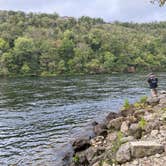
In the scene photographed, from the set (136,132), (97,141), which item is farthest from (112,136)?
(136,132)

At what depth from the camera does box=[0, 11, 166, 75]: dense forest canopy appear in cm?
11544

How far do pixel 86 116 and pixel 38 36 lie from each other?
106m

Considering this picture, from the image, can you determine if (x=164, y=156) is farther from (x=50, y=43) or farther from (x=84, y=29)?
(x=84, y=29)

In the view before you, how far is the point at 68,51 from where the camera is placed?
417ft

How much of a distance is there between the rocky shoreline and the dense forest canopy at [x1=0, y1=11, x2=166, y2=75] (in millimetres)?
84241

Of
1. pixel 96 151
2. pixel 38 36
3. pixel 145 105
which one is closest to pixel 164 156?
pixel 96 151

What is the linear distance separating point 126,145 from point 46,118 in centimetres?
1976

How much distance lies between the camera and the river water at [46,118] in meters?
→ 25.7

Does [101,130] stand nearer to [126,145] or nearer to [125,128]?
[125,128]

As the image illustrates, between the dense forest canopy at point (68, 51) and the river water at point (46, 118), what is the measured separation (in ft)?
180

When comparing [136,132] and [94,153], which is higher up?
[136,132]

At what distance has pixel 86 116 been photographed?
1508 inches

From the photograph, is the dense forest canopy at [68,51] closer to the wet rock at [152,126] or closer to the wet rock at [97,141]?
the wet rock at [97,141]

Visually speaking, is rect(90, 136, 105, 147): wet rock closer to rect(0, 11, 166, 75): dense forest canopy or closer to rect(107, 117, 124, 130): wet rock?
rect(107, 117, 124, 130): wet rock
